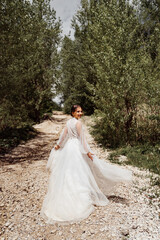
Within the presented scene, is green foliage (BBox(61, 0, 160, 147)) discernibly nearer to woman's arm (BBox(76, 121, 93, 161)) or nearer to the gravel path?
the gravel path

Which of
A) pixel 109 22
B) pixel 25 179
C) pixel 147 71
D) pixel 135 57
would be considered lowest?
pixel 25 179

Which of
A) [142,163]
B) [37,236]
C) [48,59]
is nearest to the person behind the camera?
[37,236]

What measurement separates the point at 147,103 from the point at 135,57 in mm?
2977

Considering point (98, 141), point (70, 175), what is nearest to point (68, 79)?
point (98, 141)

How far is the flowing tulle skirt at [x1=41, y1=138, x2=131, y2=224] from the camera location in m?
4.64

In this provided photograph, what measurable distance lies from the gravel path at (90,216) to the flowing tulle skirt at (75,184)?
233 mm

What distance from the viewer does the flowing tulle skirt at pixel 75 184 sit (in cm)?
464

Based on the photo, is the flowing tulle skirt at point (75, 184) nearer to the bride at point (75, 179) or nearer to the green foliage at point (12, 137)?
the bride at point (75, 179)

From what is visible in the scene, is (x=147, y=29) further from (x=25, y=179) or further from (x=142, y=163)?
(x=25, y=179)

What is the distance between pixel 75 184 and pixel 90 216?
0.83 meters

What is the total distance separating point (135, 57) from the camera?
12.4 m

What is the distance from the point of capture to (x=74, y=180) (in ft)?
16.1

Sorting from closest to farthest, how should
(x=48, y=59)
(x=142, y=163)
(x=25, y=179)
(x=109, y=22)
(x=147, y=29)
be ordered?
1. (x=25, y=179)
2. (x=142, y=163)
3. (x=109, y=22)
4. (x=48, y=59)
5. (x=147, y=29)

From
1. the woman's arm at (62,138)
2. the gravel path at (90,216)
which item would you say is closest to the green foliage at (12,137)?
the gravel path at (90,216)
